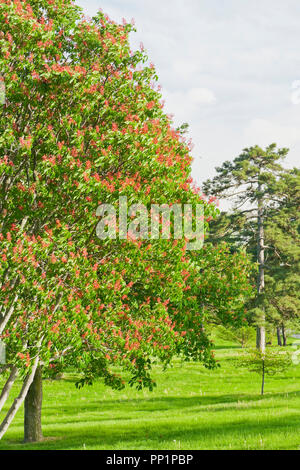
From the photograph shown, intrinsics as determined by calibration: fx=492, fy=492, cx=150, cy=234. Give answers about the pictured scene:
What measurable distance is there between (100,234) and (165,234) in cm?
173

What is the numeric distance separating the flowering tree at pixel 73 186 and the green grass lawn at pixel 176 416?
4448 millimetres

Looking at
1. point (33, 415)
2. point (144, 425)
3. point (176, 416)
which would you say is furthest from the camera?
point (176, 416)

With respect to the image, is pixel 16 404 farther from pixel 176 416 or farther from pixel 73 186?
pixel 176 416

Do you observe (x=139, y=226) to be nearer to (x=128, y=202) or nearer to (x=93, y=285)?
(x=128, y=202)

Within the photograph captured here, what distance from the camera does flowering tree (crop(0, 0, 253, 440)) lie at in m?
10.5

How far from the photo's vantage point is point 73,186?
1077cm

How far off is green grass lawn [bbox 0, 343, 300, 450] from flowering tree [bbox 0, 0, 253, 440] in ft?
14.6

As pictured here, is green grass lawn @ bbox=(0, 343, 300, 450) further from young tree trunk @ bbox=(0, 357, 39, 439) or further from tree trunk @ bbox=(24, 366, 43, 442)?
young tree trunk @ bbox=(0, 357, 39, 439)

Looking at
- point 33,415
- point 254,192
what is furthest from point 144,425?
point 254,192

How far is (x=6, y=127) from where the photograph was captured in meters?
11.0

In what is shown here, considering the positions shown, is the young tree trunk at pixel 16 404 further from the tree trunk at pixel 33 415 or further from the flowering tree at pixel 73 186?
the tree trunk at pixel 33 415

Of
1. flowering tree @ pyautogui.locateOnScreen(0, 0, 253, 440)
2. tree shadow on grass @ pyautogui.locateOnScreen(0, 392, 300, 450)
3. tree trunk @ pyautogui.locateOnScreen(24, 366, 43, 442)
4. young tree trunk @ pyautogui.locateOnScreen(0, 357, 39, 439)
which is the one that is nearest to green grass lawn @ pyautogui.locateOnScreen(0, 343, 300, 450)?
tree shadow on grass @ pyautogui.locateOnScreen(0, 392, 300, 450)

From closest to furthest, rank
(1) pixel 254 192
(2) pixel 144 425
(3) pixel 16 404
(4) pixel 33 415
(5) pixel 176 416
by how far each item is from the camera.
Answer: (3) pixel 16 404 < (4) pixel 33 415 < (2) pixel 144 425 < (5) pixel 176 416 < (1) pixel 254 192

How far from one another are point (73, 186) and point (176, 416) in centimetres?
1500
